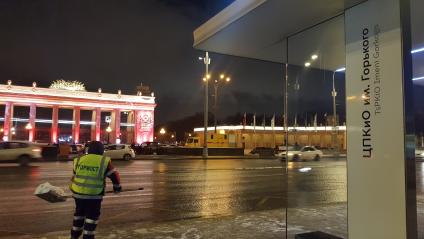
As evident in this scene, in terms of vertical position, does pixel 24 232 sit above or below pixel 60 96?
below

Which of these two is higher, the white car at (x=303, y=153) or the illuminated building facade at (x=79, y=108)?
the illuminated building facade at (x=79, y=108)

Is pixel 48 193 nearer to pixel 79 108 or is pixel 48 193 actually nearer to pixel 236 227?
pixel 236 227

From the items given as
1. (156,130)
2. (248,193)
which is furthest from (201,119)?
(248,193)

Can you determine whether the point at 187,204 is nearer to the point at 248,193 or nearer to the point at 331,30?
the point at 248,193

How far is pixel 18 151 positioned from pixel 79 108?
63539 mm

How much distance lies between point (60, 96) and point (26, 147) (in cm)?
6084

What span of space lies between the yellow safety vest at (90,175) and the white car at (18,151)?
23.0 meters

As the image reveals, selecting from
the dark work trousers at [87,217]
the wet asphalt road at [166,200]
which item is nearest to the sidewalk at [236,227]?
the wet asphalt road at [166,200]

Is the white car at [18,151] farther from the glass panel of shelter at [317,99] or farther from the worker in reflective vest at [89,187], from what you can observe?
the worker in reflective vest at [89,187]

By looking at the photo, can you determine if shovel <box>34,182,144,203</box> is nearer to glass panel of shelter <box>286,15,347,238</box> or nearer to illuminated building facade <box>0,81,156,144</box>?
glass panel of shelter <box>286,15,347,238</box>

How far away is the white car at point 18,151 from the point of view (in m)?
26.8

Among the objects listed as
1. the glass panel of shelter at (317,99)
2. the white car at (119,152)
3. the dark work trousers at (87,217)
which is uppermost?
the glass panel of shelter at (317,99)

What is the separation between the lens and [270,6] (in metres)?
5.44

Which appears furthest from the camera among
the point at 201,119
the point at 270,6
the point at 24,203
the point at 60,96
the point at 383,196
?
the point at 201,119
